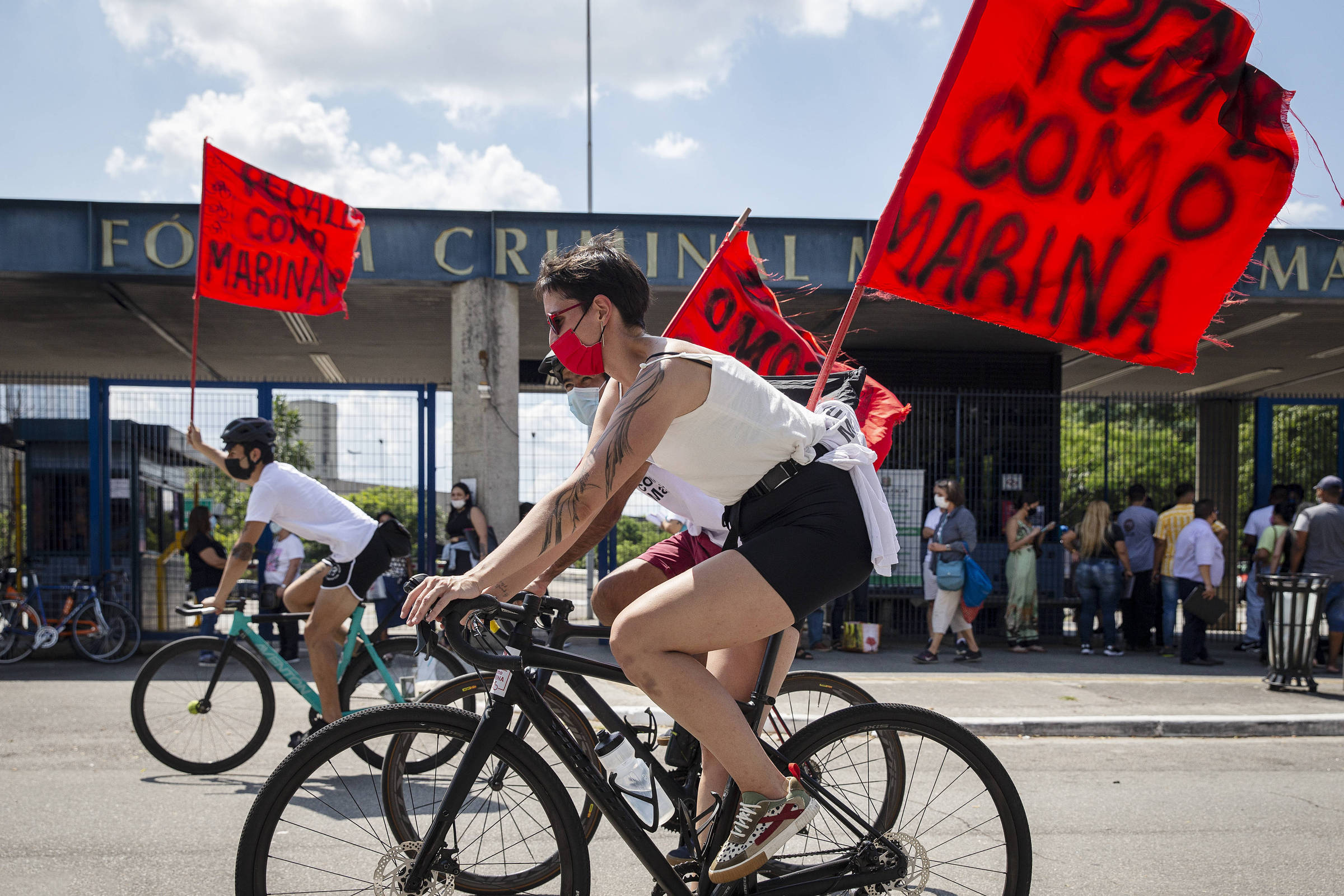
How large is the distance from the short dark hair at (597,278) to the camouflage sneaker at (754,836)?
4.44 feet

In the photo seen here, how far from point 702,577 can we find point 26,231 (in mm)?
10890

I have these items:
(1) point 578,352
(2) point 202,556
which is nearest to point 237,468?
(1) point 578,352

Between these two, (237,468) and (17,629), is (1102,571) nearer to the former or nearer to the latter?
(237,468)

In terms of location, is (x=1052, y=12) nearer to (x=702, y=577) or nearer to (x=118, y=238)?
(x=702, y=577)

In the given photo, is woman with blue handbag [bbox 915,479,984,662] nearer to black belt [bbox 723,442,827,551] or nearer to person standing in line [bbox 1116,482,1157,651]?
person standing in line [bbox 1116,482,1157,651]

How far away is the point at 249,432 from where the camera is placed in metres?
5.71

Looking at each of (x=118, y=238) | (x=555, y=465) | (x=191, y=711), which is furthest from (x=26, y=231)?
(x=191, y=711)

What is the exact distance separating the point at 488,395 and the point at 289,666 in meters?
5.79

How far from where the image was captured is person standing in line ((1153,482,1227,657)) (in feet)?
36.9

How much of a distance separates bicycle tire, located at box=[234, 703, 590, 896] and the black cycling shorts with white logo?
264cm

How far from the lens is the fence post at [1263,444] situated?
1288 centimetres

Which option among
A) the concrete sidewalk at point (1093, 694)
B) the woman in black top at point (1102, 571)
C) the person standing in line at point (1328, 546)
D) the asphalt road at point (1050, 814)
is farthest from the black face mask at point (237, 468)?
the person standing in line at point (1328, 546)

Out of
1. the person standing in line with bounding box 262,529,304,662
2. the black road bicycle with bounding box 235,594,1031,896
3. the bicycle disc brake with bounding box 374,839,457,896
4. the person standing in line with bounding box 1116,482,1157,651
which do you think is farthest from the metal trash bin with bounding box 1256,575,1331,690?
the person standing in line with bounding box 262,529,304,662

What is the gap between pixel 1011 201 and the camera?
3549mm
